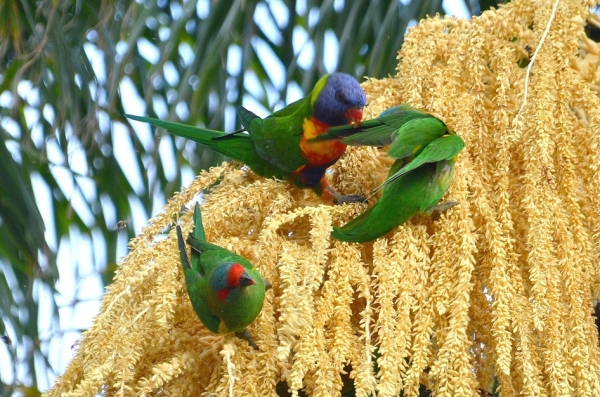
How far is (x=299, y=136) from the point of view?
163 centimetres

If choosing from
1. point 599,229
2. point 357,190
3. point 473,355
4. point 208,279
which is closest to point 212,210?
point 208,279

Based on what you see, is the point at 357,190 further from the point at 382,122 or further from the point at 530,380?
the point at 530,380

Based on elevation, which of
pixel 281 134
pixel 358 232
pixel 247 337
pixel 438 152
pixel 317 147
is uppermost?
pixel 281 134

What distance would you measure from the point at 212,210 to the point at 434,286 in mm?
374

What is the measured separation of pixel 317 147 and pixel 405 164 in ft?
0.82

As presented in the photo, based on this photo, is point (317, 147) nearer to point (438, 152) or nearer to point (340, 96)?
point (340, 96)

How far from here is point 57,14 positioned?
209cm

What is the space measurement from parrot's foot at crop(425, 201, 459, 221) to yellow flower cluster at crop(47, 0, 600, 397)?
1 cm

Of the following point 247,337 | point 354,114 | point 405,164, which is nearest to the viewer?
point 247,337

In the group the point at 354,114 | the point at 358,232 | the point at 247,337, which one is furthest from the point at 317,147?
the point at 247,337

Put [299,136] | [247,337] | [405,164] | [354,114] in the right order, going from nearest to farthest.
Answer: [247,337] → [405,164] → [354,114] → [299,136]

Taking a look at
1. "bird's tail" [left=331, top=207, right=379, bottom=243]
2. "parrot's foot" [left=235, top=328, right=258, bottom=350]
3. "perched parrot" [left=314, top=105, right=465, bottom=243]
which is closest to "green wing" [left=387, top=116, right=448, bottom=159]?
"perched parrot" [left=314, top=105, right=465, bottom=243]

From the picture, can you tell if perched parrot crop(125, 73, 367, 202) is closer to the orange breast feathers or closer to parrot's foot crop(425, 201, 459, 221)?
the orange breast feathers

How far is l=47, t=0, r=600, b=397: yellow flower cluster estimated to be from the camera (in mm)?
1090
